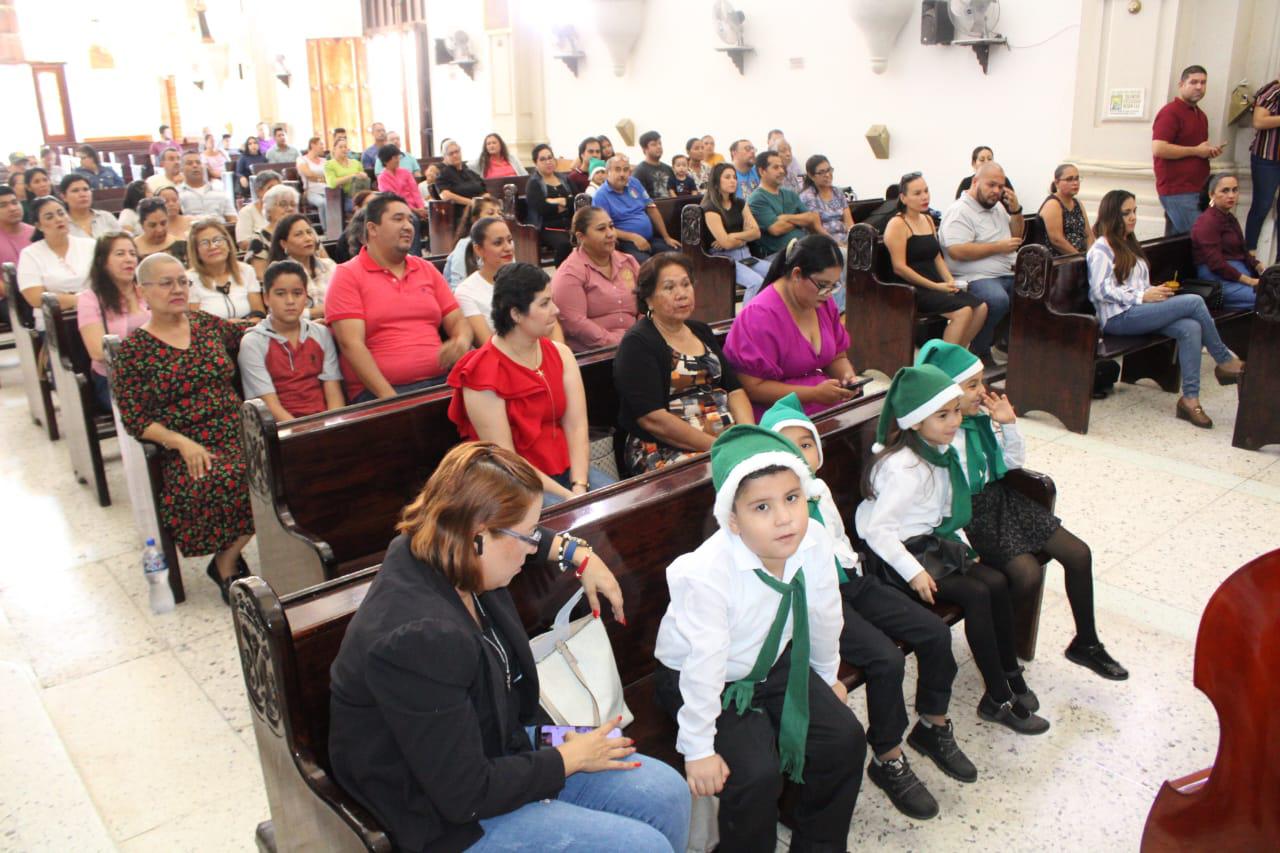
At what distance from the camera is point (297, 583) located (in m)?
2.78

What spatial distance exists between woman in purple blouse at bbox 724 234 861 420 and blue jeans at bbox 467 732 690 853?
1.86 meters

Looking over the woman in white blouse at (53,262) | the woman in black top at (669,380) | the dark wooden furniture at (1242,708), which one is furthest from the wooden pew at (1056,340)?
the woman in white blouse at (53,262)

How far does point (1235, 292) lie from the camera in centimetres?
554

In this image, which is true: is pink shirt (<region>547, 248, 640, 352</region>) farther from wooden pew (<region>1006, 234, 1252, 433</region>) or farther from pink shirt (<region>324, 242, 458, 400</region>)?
wooden pew (<region>1006, 234, 1252, 433</region>)

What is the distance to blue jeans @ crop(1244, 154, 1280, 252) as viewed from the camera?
6.53 m

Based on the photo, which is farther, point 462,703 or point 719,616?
point 719,616

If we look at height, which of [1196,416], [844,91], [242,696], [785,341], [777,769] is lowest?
[242,696]

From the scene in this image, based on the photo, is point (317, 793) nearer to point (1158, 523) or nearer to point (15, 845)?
point (15, 845)

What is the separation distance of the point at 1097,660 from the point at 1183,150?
4.89m

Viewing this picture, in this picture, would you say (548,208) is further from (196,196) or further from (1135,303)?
(1135,303)

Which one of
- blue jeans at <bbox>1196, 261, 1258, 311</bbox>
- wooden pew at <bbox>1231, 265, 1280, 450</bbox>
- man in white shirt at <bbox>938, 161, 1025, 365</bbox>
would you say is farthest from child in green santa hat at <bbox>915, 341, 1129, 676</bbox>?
blue jeans at <bbox>1196, 261, 1258, 311</bbox>

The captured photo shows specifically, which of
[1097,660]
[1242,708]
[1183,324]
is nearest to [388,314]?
[1097,660]

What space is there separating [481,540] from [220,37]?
836 inches

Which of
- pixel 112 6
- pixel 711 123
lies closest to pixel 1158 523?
pixel 711 123
